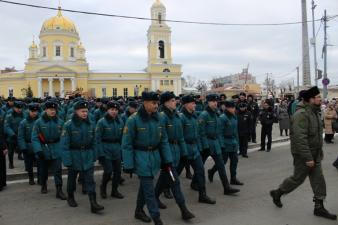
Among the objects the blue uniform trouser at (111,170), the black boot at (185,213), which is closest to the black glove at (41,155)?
the blue uniform trouser at (111,170)

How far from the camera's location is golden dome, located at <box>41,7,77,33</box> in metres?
81.3

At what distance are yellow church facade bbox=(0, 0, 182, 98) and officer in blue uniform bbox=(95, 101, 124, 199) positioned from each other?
73.4 meters

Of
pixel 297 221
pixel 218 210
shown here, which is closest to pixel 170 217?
pixel 218 210

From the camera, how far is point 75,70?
83375 millimetres

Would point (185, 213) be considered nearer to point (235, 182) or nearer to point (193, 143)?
point (193, 143)

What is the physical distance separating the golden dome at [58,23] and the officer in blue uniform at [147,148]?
80.3m

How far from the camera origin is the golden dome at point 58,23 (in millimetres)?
81312

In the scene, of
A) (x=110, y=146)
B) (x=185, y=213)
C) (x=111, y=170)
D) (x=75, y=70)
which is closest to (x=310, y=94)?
(x=185, y=213)

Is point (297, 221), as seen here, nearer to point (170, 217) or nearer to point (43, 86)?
point (170, 217)

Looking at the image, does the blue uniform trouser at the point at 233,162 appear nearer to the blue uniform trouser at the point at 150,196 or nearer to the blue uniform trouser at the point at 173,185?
the blue uniform trouser at the point at 173,185

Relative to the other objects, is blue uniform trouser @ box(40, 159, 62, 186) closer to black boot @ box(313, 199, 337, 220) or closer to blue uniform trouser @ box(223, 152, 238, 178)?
blue uniform trouser @ box(223, 152, 238, 178)

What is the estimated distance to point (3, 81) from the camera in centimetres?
8612

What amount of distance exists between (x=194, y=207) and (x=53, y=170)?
3120 millimetres

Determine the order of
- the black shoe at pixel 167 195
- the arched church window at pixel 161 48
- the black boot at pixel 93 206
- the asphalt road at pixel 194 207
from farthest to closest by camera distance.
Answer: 1. the arched church window at pixel 161 48
2. the black shoe at pixel 167 195
3. the black boot at pixel 93 206
4. the asphalt road at pixel 194 207
